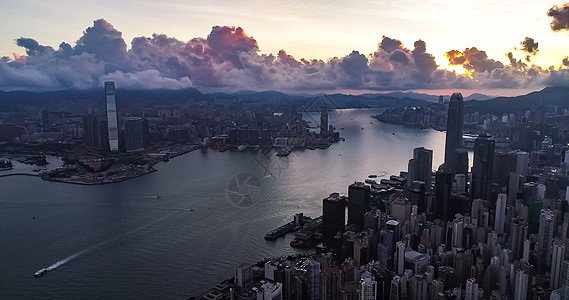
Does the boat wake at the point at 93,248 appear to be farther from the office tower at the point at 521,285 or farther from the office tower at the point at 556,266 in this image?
the office tower at the point at 556,266

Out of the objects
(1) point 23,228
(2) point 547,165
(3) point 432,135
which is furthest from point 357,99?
(1) point 23,228

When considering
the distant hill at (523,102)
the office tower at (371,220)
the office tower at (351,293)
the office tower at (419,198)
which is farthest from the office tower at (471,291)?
the distant hill at (523,102)

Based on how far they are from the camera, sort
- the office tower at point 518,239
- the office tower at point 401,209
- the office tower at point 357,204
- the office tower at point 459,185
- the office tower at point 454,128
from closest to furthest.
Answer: the office tower at point 518,239, the office tower at point 357,204, the office tower at point 401,209, the office tower at point 459,185, the office tower at point 454,128

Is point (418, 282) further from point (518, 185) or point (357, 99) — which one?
point (357, 99)

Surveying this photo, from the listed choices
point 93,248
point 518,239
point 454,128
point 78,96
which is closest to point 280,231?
point 93,248

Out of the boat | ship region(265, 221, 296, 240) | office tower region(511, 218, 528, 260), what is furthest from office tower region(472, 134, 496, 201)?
the boat

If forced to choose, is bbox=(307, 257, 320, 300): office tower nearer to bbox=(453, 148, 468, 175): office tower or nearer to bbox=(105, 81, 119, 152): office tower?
bbox=(453, 148, 468, 175): office tower

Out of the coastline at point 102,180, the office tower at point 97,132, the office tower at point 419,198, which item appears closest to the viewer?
the office tower at point 419,198
